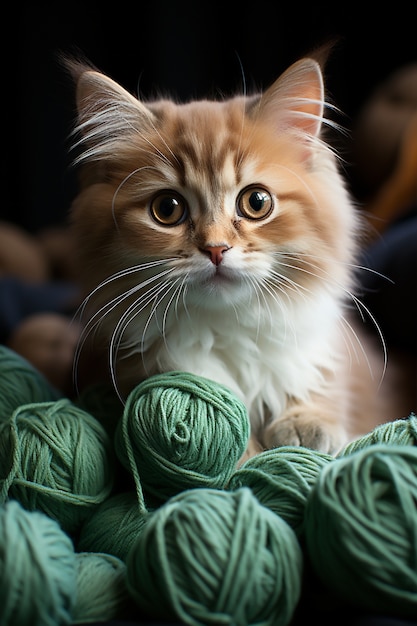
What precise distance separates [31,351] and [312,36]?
1841mm

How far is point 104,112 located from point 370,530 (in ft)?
2.91

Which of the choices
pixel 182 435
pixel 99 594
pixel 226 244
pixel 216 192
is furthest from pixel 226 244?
pixel 99 594

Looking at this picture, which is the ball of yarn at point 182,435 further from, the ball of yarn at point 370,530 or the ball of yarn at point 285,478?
the ball of yarn at point 370,530

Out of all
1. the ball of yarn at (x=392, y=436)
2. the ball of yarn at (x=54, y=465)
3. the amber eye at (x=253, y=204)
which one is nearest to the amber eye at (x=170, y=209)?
the amber eye at (x=253, y=204)

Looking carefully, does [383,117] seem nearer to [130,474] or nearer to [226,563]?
[130,474]

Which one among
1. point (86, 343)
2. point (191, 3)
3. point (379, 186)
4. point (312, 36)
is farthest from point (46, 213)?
point (86, 343)

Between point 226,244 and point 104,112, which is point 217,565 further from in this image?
point 104,112

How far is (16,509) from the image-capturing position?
0.84 metres

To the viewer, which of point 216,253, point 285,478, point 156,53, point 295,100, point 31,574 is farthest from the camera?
point 156,53

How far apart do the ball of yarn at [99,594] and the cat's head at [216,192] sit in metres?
0.46

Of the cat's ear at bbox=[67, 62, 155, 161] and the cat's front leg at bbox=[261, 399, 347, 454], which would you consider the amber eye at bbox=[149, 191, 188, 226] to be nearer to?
the cat's ear at bbox=[67, 62, 155, 161]

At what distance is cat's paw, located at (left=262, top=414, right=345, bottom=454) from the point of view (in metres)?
1.14

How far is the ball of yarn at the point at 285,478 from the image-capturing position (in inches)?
36.4

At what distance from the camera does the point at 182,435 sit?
39.9 inches
